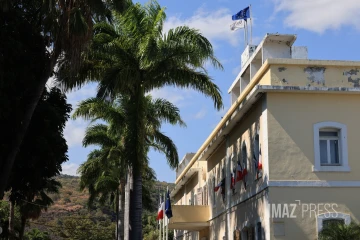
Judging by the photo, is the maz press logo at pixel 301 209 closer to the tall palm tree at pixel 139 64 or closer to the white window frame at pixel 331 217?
the white window frame at pixel 331 217

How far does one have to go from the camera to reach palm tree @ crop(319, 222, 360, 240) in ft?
57.7

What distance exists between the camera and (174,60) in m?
22.3

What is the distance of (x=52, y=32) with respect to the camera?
19.6 meters

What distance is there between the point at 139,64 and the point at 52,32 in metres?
4.21

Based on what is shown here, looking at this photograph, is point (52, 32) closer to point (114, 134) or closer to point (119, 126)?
point (119, 126)

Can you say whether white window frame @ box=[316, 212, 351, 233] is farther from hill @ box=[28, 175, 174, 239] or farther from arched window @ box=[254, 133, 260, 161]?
hill @ box=[28, 175, 174, 239]

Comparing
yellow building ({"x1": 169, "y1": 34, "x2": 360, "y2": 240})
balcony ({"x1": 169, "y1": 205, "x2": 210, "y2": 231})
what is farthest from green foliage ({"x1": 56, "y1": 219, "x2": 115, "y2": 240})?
yellow building ({"x1": 169, "y1": 34, "x2": 360, "y2": 240})

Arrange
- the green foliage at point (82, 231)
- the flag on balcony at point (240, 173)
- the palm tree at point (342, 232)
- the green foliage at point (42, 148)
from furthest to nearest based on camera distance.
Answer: the green foliage at point (82, 231), the flag on balcony at point (240, 173), the green foliage at point (42, 148), the palm tree at point (342, 232)

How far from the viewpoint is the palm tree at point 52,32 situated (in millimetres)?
18906

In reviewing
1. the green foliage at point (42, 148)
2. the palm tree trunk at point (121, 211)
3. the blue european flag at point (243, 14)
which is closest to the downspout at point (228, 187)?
the blue european flag at point (243, 14)

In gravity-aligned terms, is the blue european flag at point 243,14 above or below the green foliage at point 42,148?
above

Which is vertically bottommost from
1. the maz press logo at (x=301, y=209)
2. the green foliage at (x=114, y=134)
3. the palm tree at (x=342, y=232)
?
the palm tree at (x=342, y=232)

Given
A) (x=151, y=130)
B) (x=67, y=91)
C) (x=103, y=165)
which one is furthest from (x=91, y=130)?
(x=67, y=91)

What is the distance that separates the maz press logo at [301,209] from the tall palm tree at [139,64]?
5.05 metres
